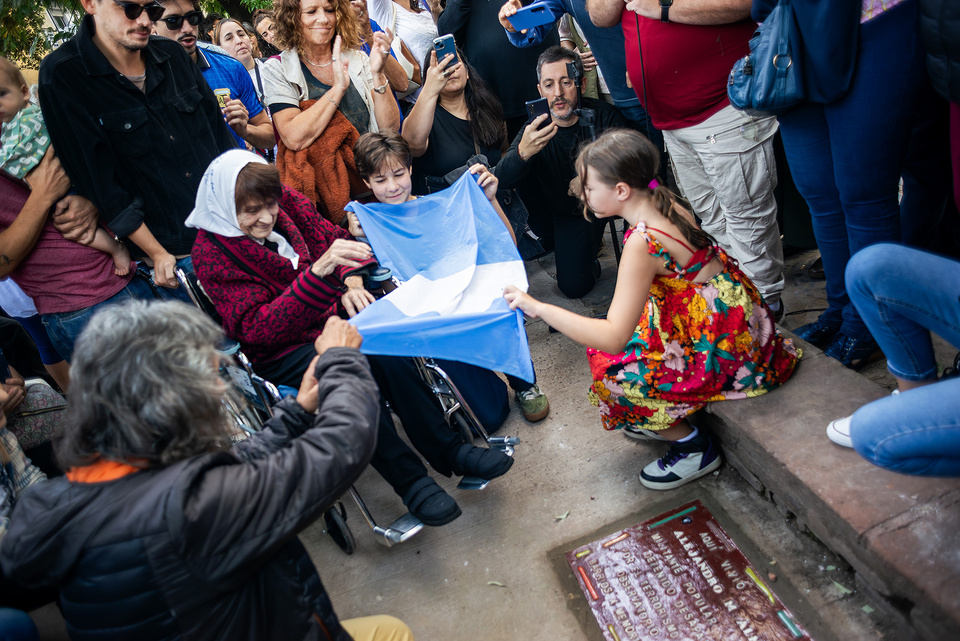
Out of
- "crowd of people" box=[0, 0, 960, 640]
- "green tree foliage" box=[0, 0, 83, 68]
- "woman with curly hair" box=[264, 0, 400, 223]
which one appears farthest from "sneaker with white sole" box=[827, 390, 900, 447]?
"green tree foliage" box=[0, 0, 83, 68]

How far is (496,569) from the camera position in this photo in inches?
94.4

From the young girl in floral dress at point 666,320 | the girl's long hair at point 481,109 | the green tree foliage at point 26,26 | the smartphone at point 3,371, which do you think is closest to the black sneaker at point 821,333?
the young girl in floral dress at point 666,320

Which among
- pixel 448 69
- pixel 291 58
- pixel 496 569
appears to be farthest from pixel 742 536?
pixel 291 58

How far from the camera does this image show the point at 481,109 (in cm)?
372

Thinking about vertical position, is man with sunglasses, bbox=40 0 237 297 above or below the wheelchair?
above

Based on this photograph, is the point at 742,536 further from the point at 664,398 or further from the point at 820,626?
the point at 664,398

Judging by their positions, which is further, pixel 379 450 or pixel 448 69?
pixel 448 69

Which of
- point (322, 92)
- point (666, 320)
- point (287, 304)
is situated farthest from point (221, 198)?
point (666, 320)

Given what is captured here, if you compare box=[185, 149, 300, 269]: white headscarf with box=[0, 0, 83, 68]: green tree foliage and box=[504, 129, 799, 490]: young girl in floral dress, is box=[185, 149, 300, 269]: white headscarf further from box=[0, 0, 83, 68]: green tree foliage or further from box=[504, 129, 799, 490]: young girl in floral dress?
box=[0, 0, 83, 68]: green tree foliage

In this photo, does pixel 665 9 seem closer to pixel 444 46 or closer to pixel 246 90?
pixel 444 46

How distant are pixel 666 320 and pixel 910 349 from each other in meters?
0.77

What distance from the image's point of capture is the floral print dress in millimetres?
2330

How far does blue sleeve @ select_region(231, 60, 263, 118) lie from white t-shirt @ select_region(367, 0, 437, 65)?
93cm

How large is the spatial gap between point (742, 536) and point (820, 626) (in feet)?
1.30
